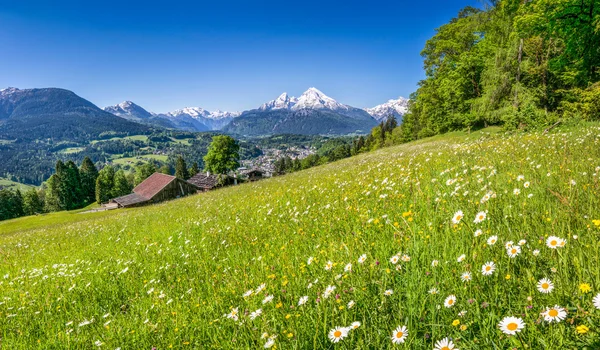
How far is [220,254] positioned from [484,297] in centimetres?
460

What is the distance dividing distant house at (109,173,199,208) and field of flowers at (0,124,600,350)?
6587 centimetres

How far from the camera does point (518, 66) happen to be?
89.0ft

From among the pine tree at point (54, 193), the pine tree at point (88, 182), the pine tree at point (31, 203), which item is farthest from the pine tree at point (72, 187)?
the pine tree at point (31, 203)

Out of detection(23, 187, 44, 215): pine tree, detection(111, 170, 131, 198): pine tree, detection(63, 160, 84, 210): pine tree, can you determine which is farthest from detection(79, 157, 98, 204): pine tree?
detection(23, 187, 44, 215): pine tree

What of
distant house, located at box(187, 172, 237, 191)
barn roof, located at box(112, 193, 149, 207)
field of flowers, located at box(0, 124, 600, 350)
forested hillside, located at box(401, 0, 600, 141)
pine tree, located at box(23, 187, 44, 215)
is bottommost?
pine tree, located at box(23, 187, 44, 215)

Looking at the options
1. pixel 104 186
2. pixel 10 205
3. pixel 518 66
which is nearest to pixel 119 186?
pixel 104 186

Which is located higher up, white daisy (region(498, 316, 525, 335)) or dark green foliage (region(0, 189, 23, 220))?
white daisy (region(498, 316, 525, 335))

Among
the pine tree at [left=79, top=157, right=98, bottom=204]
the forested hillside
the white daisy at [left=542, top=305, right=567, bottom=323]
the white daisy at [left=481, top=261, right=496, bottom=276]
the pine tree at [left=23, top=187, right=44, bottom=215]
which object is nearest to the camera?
the white daisy at [left=542, top=305, right=567, bottom=323]

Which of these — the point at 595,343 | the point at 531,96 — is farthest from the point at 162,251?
the point at 531,96

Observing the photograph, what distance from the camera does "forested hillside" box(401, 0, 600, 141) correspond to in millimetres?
16812

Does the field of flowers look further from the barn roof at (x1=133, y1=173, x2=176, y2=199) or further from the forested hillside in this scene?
the barn roof at (x1=133, y1=173, x2=176, y2=199)

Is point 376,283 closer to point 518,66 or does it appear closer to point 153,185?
point 518,66

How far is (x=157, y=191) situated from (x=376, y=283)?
73.1m

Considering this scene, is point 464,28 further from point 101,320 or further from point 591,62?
point 101,320
